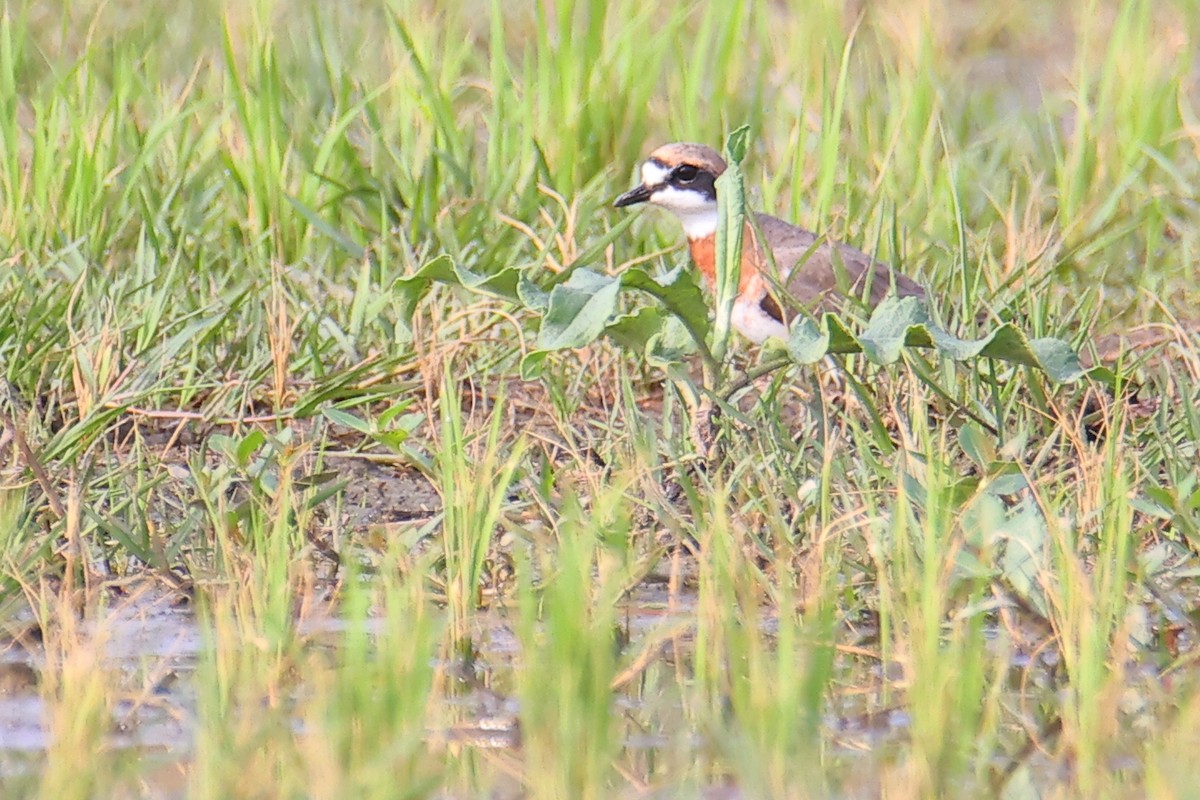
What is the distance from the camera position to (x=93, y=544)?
13.5ft

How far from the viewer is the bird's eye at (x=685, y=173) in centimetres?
574

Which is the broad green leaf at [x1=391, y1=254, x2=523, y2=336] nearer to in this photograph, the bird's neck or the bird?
the bird

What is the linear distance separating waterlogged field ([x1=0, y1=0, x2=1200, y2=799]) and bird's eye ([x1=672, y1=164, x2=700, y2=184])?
0.20 metres

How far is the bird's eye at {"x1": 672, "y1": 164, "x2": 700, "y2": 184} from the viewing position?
5742 mm

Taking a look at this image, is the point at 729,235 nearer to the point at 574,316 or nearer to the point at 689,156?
the point at 574,316

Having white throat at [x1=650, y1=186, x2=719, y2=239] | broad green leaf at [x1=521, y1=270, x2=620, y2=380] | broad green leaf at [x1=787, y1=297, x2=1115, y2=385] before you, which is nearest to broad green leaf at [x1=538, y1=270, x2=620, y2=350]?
broad green leaf at [x1=521, y1=270, x2=620, y2=380]

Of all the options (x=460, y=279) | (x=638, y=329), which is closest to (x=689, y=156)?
(x=638, y=329)

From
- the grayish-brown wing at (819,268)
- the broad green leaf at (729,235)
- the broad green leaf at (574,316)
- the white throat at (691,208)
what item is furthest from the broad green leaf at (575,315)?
the white throat at (691,208)

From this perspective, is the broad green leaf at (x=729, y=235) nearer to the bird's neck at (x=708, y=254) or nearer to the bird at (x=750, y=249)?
the bird at (x=750, y=249)

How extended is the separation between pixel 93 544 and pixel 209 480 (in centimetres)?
24

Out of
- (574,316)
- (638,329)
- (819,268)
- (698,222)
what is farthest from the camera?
(698,222)

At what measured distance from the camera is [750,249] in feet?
18.7

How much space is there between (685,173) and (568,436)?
1680mm

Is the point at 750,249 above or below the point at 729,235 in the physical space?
above
